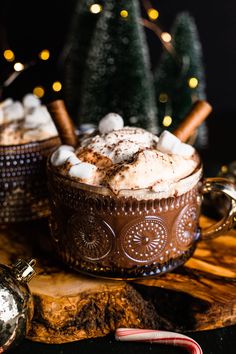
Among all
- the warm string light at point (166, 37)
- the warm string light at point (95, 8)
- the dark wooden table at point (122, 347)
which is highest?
the warm string light at point (95, 8)

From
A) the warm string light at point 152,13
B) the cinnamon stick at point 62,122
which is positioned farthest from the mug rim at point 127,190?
the warm string light at point 152,13

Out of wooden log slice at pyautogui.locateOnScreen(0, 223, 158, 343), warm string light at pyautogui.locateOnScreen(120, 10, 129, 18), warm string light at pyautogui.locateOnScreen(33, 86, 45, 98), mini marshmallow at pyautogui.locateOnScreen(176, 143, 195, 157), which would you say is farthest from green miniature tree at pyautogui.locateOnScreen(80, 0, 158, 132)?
wooden log slice at pyautogui.locateOnScreen(0, 223, 158, 343)

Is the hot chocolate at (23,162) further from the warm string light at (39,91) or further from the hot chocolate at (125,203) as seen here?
the warm string light at (39,91)

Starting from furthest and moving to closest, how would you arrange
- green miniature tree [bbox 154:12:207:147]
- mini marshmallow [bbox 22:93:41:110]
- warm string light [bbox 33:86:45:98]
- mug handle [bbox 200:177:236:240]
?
1. warm string light [bbox 33:86:45:98]
2. green miniature tree [bbox 154:12:207:147]
3. mini marshmallow [bbox 22:93:41:110]
4. mug handle [bbox 200:177:236:240]

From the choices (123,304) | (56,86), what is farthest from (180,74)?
(123,304)

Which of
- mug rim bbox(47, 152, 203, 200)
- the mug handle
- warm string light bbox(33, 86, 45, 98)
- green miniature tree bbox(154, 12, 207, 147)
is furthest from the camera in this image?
warm string light bbox(33, 86, 45, 98)

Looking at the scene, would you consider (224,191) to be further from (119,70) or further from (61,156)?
(119,70)

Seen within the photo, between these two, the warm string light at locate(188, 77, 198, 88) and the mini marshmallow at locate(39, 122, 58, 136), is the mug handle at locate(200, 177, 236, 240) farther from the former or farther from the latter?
the warm string light at locate(188, 77, 198, 88)
